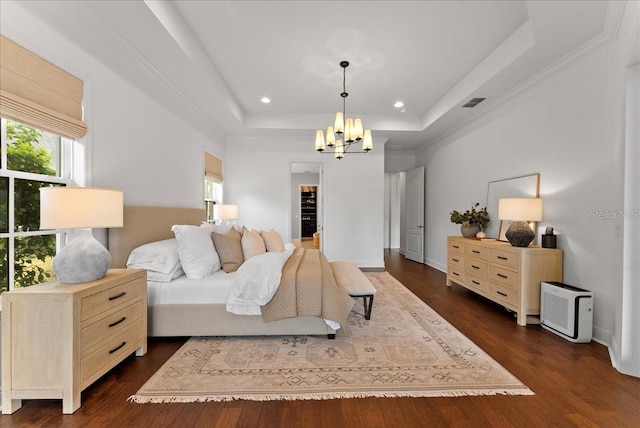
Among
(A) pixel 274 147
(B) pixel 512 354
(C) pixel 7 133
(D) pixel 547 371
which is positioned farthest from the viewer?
(A) pixel 274 147

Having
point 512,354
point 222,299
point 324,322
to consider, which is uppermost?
point 222,299

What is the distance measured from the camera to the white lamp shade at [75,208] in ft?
5.38

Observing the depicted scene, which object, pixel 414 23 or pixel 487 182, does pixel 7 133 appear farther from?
pixel 487 182

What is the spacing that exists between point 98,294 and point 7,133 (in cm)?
117

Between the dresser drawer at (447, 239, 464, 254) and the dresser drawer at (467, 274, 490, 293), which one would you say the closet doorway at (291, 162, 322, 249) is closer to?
the dresser drawer at (447, 239, 464, 254)

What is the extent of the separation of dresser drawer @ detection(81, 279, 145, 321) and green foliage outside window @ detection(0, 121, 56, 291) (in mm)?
579

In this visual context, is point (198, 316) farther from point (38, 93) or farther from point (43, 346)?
point (38, 93)

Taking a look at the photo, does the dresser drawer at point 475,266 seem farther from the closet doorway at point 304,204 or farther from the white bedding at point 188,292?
the closet doorway at point 304,204

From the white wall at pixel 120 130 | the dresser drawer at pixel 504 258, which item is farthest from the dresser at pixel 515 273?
the white wall at pixel 120 130

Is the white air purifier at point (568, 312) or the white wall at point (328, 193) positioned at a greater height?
the white wall at point (328, 193)

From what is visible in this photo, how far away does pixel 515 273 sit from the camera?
301 cm

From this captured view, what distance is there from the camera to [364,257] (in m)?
6.01

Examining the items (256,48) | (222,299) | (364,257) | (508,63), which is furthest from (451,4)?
(364,257)

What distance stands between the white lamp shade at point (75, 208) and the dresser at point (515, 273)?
370 centimetres
